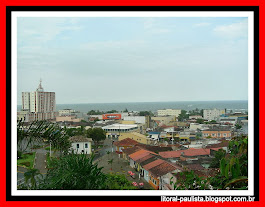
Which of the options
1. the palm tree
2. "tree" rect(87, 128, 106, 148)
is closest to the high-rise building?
"tree" rect(87, 128, 106, 148)

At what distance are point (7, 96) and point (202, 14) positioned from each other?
145 cm

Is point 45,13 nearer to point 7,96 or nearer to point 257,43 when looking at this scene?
point 7,96

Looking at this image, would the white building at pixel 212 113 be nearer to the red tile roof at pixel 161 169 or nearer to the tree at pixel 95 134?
the tree at pixel 95 134

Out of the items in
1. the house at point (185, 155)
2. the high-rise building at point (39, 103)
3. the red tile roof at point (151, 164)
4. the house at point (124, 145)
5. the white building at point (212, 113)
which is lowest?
the house at point (124, 145)

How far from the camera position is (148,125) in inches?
579

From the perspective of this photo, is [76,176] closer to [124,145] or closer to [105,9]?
[105,9]

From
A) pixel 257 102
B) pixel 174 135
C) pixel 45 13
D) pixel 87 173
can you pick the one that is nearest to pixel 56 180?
pixel 87 173

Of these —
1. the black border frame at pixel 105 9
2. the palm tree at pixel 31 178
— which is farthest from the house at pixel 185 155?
the black border frame at pixel 105 9

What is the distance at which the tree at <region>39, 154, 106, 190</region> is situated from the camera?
170 centimetres

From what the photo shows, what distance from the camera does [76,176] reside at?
1.73 meters

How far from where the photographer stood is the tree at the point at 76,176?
67.1 inches

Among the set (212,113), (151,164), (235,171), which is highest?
(235,171)

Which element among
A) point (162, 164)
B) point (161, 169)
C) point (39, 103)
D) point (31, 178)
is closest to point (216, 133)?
point (162, 164)

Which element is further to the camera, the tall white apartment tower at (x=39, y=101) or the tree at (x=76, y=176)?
the tall white apartment tower at (x=39, y=101)
